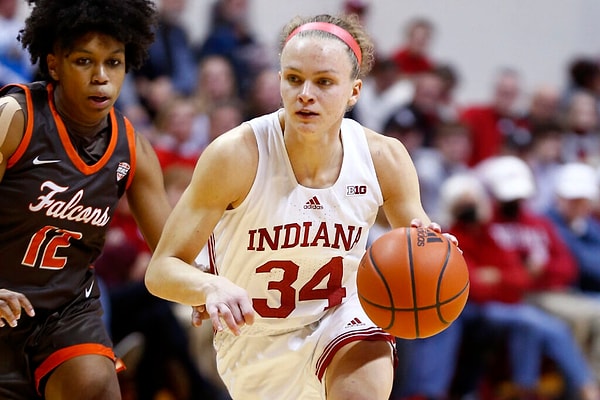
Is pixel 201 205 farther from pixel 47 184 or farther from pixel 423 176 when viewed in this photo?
pixel 423 176

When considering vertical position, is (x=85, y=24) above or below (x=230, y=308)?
above

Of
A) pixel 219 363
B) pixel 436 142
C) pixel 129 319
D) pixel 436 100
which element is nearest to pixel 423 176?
pixel 436 142

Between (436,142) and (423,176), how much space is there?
709 millimetres

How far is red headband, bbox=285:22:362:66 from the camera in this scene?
4.21 m

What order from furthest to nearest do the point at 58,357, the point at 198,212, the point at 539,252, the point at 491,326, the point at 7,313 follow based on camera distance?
the point at 539,252, the point at 491,326, the point at 58,357, the point at 198,212, the point at 7,313

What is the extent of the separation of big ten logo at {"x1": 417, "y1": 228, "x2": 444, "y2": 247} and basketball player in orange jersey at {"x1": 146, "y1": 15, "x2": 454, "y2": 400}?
0.11 metres

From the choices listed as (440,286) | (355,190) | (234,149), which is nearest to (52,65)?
(234,149)

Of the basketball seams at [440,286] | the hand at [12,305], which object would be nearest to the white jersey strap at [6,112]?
the hand at [12,305]

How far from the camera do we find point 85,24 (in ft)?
14.1

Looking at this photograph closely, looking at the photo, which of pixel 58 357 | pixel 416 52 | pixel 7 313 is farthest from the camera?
pixel 416 52

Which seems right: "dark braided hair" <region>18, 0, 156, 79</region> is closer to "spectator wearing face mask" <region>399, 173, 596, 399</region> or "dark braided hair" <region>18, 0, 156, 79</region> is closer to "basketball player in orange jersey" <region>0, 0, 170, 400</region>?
"basketball player in orange jersey" <region>0, 0, 170, 400</region>

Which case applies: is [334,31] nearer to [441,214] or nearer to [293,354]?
[293,354]

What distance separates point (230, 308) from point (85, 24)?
1.51m

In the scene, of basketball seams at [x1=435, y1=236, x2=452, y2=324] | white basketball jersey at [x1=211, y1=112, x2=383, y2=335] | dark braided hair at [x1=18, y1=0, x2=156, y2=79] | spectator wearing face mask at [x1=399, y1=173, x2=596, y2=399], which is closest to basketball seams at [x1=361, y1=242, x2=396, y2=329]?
basketball seams at [x1=435, y1=236, x2=452, y2=324]
